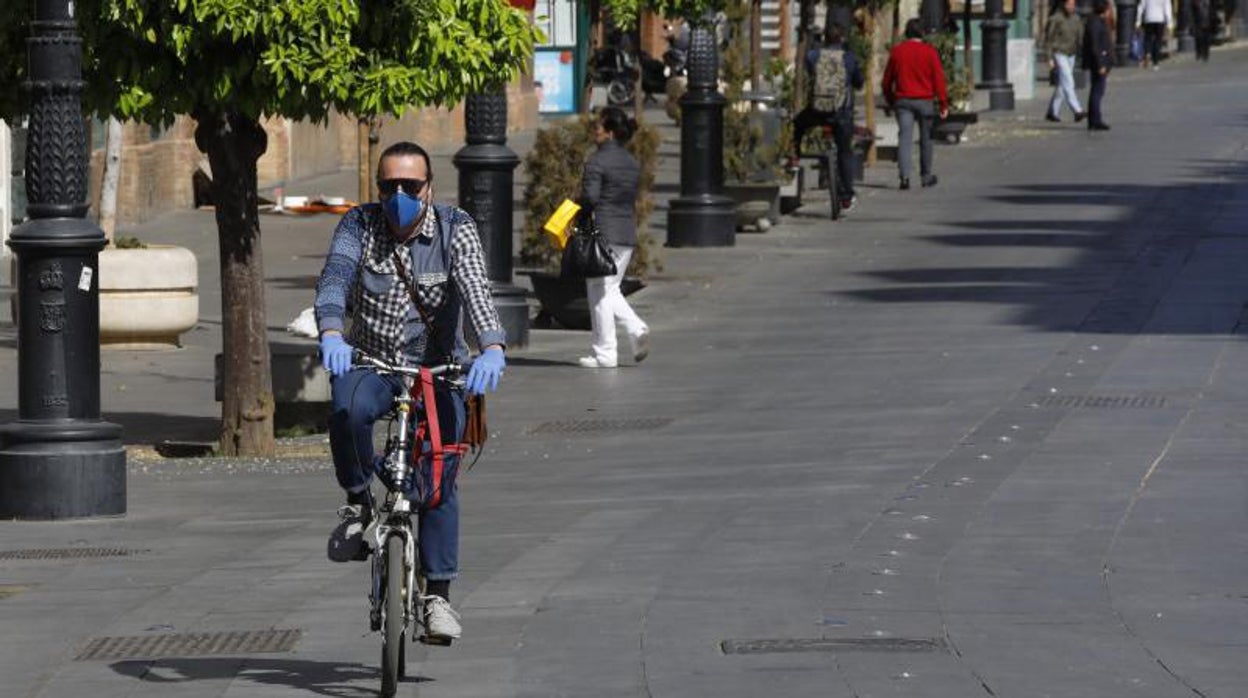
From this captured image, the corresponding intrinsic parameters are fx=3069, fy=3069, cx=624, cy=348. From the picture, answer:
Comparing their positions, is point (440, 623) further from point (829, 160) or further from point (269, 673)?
point (829, 160)

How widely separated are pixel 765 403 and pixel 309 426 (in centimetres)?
245

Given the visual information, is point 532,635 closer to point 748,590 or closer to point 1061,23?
point 748,590

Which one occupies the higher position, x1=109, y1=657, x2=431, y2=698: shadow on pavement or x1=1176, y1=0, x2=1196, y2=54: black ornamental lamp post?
x1=1176, y1=0, x2=1196, y2=54: black ornamental lamp post

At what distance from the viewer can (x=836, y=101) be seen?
2945cm

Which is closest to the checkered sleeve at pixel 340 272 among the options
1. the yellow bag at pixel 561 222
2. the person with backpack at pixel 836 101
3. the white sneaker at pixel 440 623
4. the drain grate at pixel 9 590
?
the white sneaker at pixel 440 623

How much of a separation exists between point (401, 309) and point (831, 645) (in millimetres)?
1660

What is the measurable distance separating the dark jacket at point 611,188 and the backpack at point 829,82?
34.7ft

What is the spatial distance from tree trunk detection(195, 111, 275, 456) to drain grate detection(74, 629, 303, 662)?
5.52 meters

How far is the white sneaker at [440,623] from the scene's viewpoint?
8.77 meters

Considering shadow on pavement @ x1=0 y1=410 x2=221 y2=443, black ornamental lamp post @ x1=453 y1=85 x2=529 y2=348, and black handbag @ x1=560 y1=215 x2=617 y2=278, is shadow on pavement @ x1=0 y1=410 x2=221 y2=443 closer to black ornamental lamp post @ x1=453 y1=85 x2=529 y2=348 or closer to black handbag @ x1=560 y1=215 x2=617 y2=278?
black handbag @ x1=560 y1=215 x2=617 y2=278

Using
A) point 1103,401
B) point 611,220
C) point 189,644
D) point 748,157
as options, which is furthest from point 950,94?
point 189,644

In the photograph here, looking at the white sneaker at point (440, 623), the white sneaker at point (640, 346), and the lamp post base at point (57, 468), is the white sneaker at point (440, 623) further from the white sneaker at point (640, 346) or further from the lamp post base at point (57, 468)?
the white sneaker at point (640, 346)

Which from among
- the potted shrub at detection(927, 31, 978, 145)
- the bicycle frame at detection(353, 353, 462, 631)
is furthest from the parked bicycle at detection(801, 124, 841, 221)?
the bicycle frame at detection(353, 353, 462, 631)

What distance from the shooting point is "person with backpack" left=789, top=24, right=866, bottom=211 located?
29.4 m
